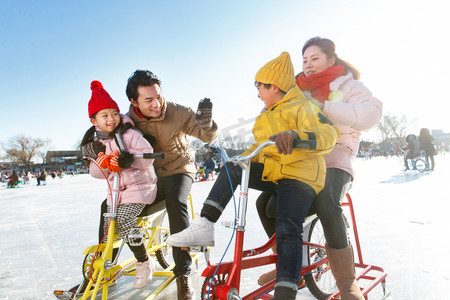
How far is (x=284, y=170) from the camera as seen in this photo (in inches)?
61.8

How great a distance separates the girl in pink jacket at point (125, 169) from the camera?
1.91 metres

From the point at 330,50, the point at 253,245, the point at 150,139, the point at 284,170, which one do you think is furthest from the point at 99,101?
the point at 253,245

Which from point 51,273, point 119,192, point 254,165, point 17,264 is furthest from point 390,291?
point 17,264

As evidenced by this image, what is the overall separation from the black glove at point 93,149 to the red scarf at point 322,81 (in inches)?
59.8

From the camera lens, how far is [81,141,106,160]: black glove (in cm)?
196

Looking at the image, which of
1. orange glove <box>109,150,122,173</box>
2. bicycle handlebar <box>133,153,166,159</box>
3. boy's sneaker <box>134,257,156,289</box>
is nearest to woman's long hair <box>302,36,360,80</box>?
bicycle handlebar <box>133,153,166,159</box>

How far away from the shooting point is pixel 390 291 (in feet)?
6.56

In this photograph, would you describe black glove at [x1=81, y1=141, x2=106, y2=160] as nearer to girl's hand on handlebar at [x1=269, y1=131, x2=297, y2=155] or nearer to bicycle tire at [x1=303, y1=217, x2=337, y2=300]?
girl's hand on handlebar at [x1=269, y1=131, x2=297, y2=155]

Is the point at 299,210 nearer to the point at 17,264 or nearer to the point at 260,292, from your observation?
the point at 260,292

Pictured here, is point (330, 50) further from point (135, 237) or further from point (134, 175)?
point (135, 237)

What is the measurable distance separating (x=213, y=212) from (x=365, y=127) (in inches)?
42.8

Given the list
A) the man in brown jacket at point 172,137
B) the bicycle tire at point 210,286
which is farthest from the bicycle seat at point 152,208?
the bicycle tire at point 210,286

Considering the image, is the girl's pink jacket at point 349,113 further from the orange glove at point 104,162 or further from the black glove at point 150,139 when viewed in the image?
the orange glove at point 104,162

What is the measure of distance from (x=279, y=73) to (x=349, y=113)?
1.59 feet
